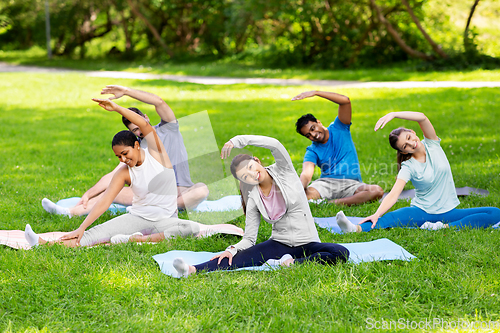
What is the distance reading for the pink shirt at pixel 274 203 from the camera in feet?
11.9

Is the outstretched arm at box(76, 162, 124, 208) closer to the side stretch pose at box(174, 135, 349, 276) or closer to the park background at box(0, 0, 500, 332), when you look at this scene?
the park background at box(0, 0, 500, 332)

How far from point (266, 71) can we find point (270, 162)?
13.2 m

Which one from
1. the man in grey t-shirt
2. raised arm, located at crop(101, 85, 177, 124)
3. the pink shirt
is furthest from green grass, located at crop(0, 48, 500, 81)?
the pink shirt

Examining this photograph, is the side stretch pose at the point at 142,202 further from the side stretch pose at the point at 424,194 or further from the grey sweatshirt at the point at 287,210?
the side stretch pose at the point at 424,194

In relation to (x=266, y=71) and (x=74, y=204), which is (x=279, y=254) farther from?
(x=266, y=71)

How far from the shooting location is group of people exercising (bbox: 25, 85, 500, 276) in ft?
11.9

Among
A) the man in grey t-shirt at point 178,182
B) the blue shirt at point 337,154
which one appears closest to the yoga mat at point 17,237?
the man in grey t-shirt at point 178,182

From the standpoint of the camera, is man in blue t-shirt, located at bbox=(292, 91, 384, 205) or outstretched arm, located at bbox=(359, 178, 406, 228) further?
man in blue t-shirt, located at bbox=(292, 91, 384, 205)

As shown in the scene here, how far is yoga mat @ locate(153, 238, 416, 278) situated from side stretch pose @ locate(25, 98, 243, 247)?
0.46 m

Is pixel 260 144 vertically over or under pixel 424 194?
over

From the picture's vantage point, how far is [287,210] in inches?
145

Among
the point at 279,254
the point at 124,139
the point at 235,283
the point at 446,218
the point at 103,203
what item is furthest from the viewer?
the point at 446,218

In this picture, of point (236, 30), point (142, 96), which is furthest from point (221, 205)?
point (236, 30)

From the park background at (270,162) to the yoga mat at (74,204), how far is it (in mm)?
273
